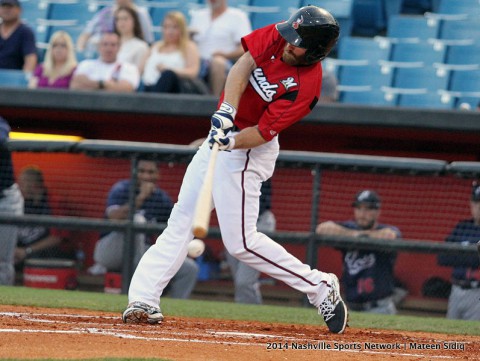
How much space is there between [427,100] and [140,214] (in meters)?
3.06

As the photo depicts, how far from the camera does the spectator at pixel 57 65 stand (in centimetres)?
927

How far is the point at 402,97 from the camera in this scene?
938 centimetres

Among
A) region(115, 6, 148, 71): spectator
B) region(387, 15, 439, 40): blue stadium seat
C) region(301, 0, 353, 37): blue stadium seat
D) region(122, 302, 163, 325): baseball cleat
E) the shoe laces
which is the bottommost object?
region(122, 302, 163, 325): baseball cleat

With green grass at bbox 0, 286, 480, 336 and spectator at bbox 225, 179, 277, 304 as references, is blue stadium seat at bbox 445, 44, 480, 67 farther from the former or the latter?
green grass at bbox 0, 286, 480, 336

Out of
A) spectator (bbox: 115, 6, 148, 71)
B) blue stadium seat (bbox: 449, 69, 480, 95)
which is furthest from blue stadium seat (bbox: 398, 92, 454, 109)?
spectator (bbox: 115, 6, 148, 71)

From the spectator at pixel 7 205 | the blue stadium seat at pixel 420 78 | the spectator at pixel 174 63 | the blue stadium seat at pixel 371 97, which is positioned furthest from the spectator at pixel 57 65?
the blue stadium seat at pixel 420 78

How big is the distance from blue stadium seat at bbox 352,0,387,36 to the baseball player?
18.9 ft

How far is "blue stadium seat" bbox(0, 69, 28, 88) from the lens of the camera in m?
9.70

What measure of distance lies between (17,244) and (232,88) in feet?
13.0

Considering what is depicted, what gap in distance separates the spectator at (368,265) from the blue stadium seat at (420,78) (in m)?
2.19

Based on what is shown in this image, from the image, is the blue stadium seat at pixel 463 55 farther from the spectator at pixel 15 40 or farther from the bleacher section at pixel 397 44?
the spectator at pixel 15 40

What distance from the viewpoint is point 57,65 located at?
940cm

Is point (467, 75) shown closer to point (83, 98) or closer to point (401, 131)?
point (401, 131)

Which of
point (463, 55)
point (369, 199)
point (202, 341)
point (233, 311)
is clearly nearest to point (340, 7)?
point (463, 55)
